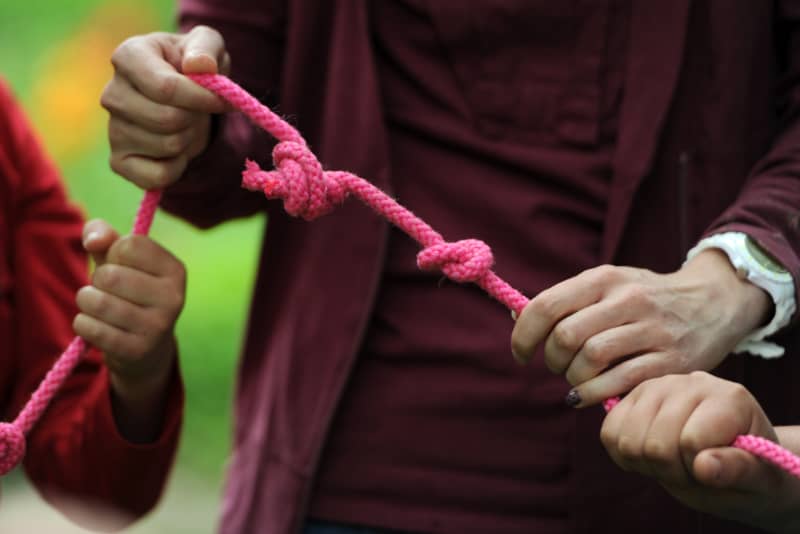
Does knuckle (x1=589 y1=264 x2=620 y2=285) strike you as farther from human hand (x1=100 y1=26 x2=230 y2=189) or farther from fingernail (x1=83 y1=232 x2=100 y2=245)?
fingernail (x1=83 y1=232 x2=100 y2=245)

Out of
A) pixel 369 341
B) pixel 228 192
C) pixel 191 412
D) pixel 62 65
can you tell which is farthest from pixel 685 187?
pixel 62 65

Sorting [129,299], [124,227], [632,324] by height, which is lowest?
[124,227]

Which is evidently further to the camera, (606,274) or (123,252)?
(123,252)

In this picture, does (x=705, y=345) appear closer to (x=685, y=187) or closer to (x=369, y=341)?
(x=685, y=187)

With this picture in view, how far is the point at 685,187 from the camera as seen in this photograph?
124cm

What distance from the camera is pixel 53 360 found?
4.58ft

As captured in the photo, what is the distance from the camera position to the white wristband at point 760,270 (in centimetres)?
109

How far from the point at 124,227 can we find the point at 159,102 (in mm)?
2492

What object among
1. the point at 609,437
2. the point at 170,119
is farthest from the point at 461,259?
the point at 170,119

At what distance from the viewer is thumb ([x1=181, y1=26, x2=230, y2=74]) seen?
112 cm

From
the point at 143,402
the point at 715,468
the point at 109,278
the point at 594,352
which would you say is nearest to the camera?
the point at 715,468

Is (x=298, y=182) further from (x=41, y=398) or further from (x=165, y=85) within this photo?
(x=41, y=398)

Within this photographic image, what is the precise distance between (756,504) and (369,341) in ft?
1.53

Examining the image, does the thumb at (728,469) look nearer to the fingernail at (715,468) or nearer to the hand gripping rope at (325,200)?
the fingernail at (715,468)
